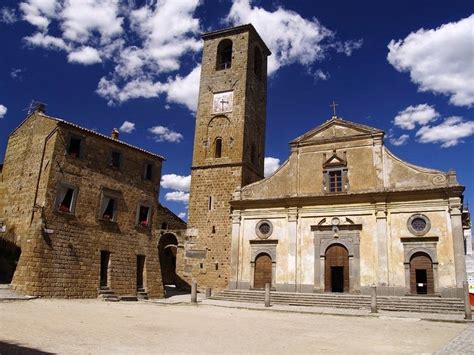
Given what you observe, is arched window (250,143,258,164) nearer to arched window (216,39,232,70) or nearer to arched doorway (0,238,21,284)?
arched window (216,39,232,70)

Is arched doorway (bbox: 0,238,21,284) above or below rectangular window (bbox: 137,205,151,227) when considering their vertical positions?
below

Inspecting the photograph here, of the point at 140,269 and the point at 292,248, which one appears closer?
the point at 292,248

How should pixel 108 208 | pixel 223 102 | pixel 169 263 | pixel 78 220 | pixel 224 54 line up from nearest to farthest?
pixel 78 220 < pixel 108 208 < pixel 223 102 < pixel 224 54 < pixel 169 263

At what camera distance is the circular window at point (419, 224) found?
20.9 m

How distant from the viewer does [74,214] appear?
66.2ft

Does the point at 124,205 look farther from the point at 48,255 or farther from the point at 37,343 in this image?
the point at 37,343

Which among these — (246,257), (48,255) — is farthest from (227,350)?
(246,257)

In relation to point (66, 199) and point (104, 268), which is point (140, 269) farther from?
point (66, 199)

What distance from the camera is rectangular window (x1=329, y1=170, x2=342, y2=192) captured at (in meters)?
23.6

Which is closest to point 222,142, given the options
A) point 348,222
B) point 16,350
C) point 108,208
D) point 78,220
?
point 108,208

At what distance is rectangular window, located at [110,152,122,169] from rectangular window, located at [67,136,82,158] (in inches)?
77.9

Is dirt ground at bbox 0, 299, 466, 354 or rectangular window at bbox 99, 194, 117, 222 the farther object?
rectangular window at bbox 99, 194, 117, 222

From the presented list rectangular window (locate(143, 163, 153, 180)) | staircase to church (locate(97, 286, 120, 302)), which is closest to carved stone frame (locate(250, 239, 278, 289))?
rectangular window (locate(143, 163, 153, 180))

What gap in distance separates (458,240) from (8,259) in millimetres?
21327
